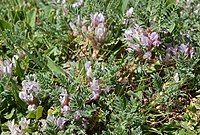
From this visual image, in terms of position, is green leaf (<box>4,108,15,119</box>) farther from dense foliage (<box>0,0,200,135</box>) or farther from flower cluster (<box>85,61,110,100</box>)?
flower cluster (<box>85,61,110,100</box>)

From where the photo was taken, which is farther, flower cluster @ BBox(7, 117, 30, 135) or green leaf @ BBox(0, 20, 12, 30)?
green leaf @ BBox(0, 20, 12, 30)

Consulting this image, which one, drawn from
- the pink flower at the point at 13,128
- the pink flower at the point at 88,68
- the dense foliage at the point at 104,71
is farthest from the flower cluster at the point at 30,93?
the pink flower at the point at 88,68

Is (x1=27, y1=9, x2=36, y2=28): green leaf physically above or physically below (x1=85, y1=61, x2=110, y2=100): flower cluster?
above

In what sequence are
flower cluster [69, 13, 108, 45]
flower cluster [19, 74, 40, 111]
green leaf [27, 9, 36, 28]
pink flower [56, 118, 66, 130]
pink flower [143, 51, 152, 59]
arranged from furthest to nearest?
green leaf [27, 9, 36, 28], flower cluster [69, 13, 108, 45], pink flower [143, 51, 152, 59], flower cluster [19, 74, 40, 111], pink flower [56, 118, 66, 130]

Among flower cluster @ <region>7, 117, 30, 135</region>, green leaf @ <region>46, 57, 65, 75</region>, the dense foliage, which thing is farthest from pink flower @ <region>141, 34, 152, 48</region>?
flower cluster @ <region>7, 117, 30, 135</region>

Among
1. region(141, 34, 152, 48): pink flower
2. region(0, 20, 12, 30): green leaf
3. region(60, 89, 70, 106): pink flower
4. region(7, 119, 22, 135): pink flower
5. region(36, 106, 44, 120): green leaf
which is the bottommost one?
region(7, 119, 22, 135): pink flower

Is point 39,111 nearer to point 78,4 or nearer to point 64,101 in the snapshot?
point 64,101

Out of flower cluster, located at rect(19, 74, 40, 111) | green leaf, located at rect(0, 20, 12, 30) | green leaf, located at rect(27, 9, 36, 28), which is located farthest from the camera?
green leaf, located at rect(27, 9, 36, 28)
